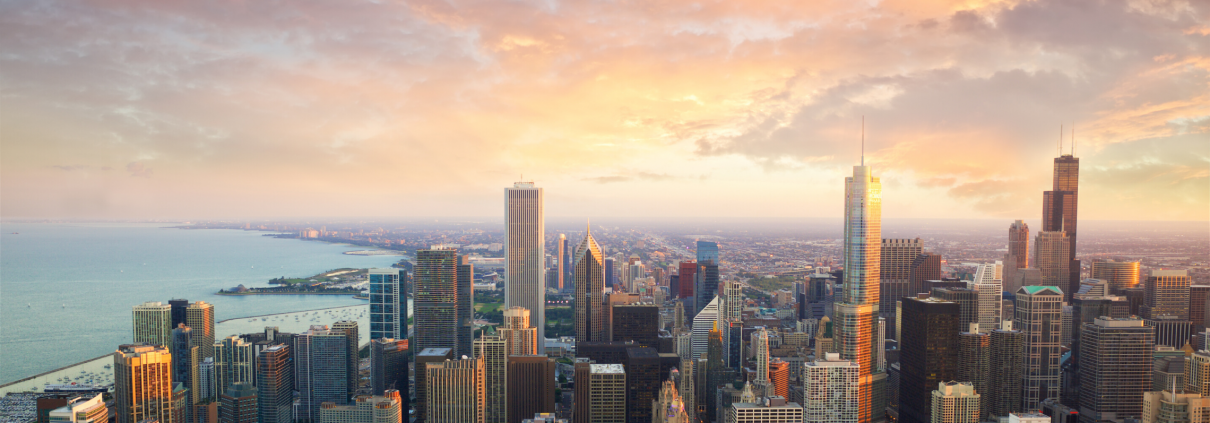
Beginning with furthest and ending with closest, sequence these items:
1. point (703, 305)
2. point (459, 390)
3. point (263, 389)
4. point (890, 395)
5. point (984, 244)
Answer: point (703, 305)
point (984, 244)
point (890, 395)
point (263, 389)
point (459, 390)

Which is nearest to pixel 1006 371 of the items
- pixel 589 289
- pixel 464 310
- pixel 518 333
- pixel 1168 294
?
pixel 1168 294

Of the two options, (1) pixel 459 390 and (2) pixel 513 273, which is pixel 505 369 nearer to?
(1) pixel 459 390

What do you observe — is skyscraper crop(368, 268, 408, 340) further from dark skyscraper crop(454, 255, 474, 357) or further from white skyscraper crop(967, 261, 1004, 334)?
white skyscraper crop(967, 261, 1004, 334)

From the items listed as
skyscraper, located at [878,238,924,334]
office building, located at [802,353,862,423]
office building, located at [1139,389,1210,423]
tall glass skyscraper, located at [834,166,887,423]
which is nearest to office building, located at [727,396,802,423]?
office building, located at [802,353,862,423]

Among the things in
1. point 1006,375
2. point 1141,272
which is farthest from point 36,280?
point 1141,272

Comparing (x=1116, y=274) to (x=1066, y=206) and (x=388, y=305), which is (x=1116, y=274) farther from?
(x=388, y=305)

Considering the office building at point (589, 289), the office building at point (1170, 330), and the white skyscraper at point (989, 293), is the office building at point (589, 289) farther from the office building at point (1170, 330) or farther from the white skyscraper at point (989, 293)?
the office building at point (1170, 330)

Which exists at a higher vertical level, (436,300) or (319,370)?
(436,300)
